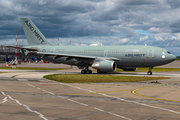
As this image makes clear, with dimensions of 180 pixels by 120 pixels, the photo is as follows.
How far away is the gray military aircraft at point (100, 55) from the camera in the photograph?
143ft

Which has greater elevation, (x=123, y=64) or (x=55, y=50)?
(x=55, y=50)

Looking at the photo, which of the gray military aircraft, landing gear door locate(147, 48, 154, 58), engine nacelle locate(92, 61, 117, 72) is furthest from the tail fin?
landing gear door locate(147, 48, 154, 58)

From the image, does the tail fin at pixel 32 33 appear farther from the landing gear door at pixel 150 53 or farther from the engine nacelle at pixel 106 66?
the landing gear door at pixel 150 53

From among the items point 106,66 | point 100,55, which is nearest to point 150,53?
point 106,66

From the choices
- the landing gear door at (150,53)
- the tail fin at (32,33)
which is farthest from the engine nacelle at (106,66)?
Answer: the tail fin at (32,33)

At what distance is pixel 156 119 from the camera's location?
1080cm

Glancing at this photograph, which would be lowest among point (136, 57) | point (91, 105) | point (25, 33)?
point (91, 105)

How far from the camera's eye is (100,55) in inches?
1868

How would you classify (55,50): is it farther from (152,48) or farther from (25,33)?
(152,48)

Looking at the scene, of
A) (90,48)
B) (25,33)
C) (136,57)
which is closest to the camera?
(136,57)

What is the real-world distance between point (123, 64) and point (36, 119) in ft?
122

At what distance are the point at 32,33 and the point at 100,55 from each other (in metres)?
18.3

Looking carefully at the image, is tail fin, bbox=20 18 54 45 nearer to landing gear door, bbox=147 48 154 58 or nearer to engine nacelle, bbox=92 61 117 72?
engine nacelle, bbox=92 61 117 72

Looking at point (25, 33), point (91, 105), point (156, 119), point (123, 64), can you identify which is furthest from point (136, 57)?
point (156, 119)
